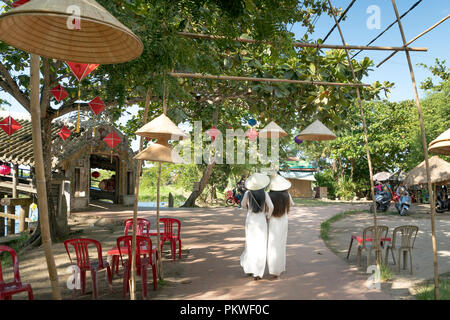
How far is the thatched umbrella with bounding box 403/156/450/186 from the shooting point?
48.5 feet

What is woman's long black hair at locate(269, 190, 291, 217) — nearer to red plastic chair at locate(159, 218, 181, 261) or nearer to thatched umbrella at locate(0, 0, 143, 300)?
red plastic chair at locate(159, 218, 181, 261)

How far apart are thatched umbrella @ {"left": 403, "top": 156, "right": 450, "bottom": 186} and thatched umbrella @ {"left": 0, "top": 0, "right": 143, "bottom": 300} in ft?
51.7

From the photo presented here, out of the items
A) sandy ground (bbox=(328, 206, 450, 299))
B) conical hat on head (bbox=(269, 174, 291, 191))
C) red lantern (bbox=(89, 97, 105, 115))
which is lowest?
sandy ground (bbox=(328, 206, 450, 299))

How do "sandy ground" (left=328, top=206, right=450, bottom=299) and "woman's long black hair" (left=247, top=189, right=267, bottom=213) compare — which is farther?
"woman's long black hair" (left=247, top=189, right=267, bottom=213)

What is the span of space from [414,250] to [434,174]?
8730 mm

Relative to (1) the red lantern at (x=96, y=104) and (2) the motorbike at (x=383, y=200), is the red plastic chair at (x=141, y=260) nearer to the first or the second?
(1) the red lantern at (x=96, y=104)

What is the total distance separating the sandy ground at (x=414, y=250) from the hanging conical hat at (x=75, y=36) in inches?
185

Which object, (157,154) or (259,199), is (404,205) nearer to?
(259,199)

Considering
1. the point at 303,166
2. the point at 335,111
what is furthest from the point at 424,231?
the point at 303,166

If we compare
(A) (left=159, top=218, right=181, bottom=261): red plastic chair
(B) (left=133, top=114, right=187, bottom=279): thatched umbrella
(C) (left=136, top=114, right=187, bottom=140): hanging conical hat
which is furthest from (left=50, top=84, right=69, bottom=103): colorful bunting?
(C) (left=136, top=114, right=187, bottom=140): hanging conical hat

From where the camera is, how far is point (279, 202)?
5.76 m
